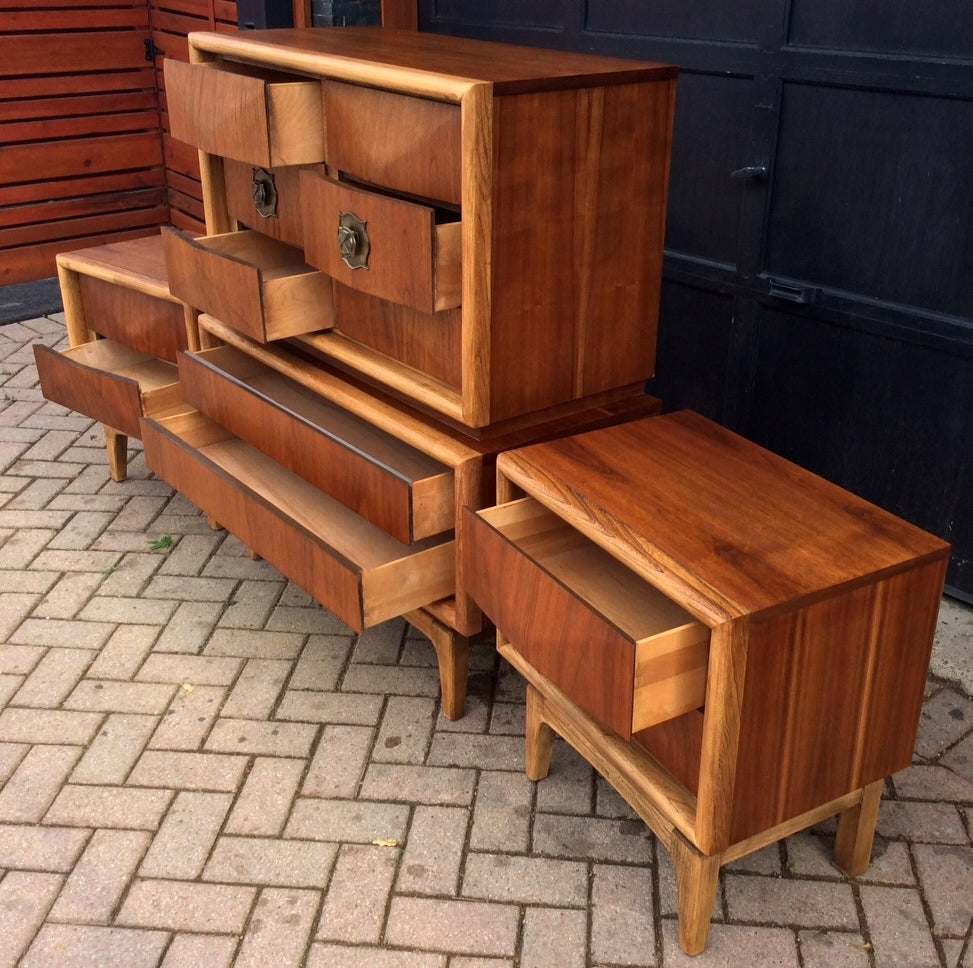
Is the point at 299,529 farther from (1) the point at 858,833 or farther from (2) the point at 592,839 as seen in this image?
(1) the point at 858,833

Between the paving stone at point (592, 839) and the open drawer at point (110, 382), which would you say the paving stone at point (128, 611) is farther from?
the paving stone at point (592, 839)

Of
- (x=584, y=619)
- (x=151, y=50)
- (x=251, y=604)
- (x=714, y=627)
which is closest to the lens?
(x=714, y=627)

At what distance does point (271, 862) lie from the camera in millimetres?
2553

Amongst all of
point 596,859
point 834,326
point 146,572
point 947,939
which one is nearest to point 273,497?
point 146,572

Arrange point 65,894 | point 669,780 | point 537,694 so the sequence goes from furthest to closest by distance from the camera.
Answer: point 537,694 < point 65,894 < point 669,780

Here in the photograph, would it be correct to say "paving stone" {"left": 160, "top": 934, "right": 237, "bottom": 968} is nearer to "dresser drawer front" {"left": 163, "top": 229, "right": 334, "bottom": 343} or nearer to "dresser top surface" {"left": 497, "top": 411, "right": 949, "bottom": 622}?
"dresser top surface" {"left": 497, "top": 411, "right": 949, "bottom": 622}

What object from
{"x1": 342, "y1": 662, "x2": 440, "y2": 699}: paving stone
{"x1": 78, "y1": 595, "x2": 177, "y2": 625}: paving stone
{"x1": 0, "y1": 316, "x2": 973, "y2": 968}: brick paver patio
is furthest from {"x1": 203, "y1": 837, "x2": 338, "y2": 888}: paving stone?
{"x1": 78, "y1": 595, "x2": 177, "y2": 625}: paving stone

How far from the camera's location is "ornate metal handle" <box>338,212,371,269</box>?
264 cm

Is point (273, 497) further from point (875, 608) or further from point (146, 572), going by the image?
point (875, 608)

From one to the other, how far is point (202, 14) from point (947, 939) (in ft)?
18.2

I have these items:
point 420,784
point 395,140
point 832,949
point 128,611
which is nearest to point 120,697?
point 128,611

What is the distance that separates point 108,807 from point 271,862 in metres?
0.46

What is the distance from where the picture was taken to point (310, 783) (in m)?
2.79

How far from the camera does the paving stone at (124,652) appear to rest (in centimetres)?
322
